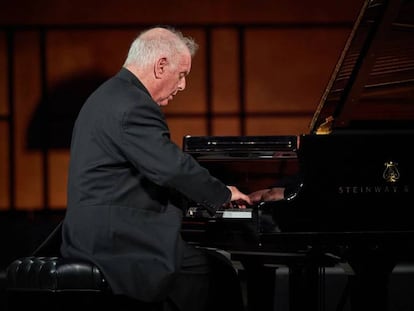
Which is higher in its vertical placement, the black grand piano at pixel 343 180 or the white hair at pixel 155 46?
the white hair at pixel 155 46

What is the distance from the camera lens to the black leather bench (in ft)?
7.38

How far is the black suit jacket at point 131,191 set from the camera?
2.19 m

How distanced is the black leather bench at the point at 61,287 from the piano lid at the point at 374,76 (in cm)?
Answer: 96

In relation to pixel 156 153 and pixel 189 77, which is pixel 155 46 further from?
pixel 189 77

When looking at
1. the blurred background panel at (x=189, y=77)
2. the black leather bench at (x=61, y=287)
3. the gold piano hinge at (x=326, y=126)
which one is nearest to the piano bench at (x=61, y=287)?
the black leather bench at (x=61, y=287)

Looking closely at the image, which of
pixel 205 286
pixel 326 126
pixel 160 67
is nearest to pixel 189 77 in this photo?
pixel 326 126

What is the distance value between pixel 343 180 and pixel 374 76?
0.54 m

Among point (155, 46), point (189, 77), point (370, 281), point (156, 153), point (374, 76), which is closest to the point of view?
point (156, 153)

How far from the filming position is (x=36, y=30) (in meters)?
5.34

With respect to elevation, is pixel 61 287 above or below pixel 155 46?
below

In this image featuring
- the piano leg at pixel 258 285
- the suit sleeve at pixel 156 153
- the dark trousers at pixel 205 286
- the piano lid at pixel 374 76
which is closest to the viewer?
the suit sleeve at pixel 156 153

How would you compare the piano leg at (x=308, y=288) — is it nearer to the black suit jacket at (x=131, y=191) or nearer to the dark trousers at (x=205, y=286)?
the dark trousers at (x=205, y=286)

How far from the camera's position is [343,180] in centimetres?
239

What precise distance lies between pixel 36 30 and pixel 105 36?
45cm
